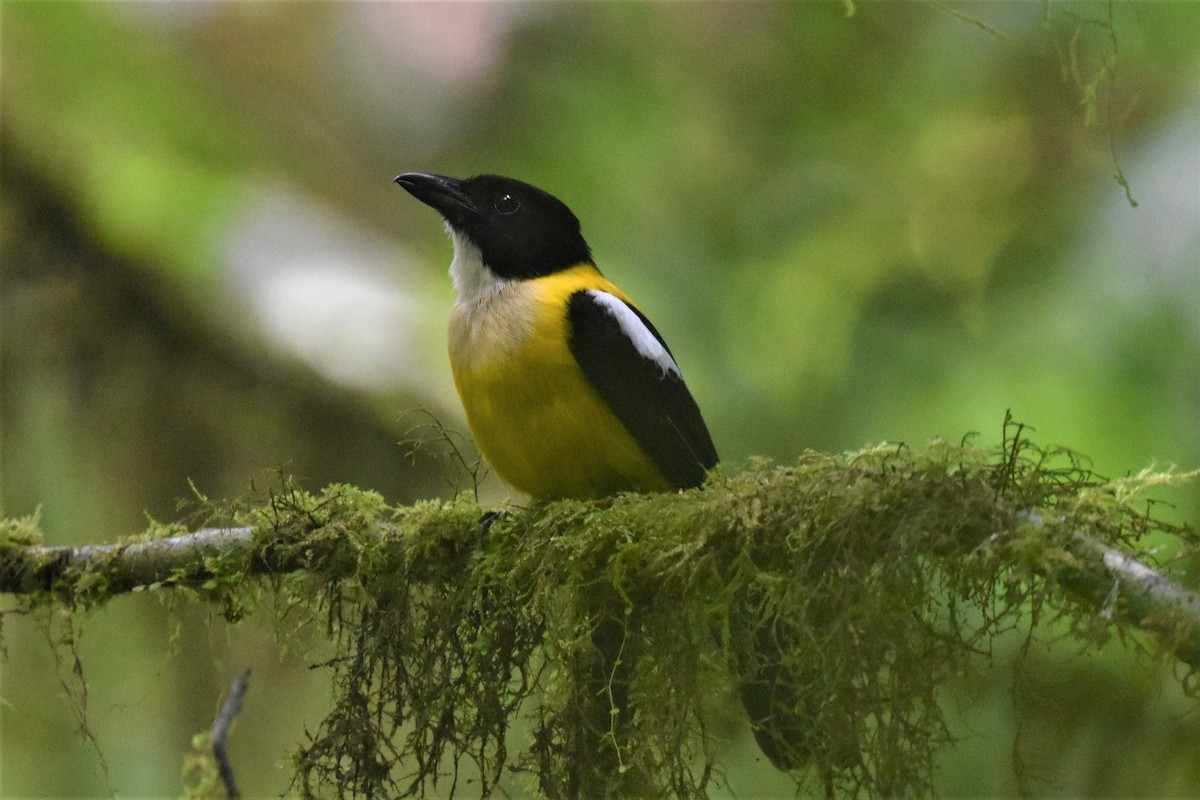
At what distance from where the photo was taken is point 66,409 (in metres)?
4.93

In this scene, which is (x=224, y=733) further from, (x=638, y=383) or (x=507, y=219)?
(x=507, y=219)

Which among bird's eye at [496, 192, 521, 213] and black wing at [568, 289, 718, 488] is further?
bird's eye at [496, 192, 521, 213]

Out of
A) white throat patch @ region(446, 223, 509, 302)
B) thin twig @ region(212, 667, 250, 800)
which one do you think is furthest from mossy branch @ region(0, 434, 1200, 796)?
white throat patch @ region(446, 223, 509, 302)

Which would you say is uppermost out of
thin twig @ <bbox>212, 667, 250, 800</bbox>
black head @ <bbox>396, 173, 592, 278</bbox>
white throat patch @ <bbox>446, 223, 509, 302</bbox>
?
black head @ <bbox>396, 173, 592, 278</bbox>

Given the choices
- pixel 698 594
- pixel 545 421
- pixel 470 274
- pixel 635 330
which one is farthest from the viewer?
pixel 470 274

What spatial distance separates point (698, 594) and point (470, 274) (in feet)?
5.46

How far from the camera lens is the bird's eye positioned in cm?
357

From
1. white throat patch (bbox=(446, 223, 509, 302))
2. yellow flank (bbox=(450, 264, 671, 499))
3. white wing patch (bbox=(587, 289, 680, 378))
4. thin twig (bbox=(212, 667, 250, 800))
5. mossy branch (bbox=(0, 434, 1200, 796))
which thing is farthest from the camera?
white throat patch (bbox=(446, 223, 509, 302))

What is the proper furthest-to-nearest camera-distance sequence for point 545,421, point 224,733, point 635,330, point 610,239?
point 610,239 < point 635,330 < point 545,421 < point 224,733

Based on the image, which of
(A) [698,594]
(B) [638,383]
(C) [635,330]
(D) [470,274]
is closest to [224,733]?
(A) [698,594]

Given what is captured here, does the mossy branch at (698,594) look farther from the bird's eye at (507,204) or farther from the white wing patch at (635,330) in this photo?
the bird's eye at (507,204)

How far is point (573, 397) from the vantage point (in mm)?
2910

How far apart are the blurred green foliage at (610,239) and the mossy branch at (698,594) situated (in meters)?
1.35

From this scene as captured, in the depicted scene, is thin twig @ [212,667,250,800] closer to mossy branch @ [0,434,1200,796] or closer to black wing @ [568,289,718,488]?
mossy branch @ [0,434,1200,796]
